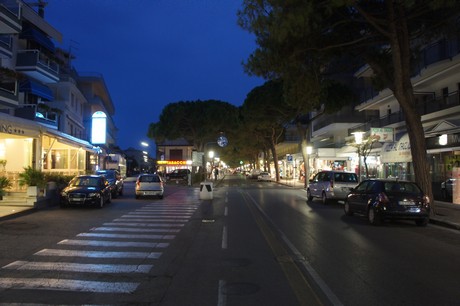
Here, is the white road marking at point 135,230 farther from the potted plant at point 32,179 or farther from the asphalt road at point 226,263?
the potted plant at point 32,179

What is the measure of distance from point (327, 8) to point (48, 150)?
64.4ft

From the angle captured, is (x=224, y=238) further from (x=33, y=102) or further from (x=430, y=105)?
(x=33, y=102)

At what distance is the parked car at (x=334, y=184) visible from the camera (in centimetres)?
2341

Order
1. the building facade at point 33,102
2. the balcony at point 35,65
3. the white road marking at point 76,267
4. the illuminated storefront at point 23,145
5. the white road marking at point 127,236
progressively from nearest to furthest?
1. the white road marking at point 76,267
2. the white road marking at point 127,236
3. the illuminated storefront at point 23,145
4. the building facade at point 33,102
5. the balcony at point 35,65

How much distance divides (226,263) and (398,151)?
842 inches

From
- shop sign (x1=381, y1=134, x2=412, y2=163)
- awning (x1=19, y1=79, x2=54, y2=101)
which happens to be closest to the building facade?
awning (x1=19, y1=79, x2=54, y2=101)

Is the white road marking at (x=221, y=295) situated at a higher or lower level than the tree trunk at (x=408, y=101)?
lower

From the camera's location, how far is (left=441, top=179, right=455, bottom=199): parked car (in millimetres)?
24094

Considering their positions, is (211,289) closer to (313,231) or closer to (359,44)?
(313,231)

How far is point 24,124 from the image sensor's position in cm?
2095

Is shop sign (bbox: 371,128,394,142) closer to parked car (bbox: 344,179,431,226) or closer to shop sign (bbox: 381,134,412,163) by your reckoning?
shop sign (bbox: 381,134,412,163)

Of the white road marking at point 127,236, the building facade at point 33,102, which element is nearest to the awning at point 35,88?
the building facade at point 33,102

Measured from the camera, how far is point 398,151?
2734cm

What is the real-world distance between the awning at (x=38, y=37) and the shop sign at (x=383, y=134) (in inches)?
963
